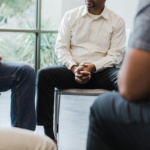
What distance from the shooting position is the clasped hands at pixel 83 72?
2305 millimetres

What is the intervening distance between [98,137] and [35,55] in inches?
145

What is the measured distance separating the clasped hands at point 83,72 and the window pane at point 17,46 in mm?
2247

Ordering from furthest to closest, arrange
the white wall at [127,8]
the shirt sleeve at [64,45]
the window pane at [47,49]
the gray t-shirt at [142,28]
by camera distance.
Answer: the window pane at [47,49]
the white wall at [127,8]
the shirt sleeve at [64,45]
the gray t-shirt at [142,28]

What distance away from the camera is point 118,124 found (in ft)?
3.43

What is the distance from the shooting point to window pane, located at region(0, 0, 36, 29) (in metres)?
4.35

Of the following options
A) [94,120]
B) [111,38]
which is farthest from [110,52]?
[94,120]

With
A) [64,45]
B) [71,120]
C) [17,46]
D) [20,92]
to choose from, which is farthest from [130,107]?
[17,46]

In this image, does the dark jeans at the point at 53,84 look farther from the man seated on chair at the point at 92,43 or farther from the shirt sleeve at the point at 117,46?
the shirt sleeve at the point at 117,46

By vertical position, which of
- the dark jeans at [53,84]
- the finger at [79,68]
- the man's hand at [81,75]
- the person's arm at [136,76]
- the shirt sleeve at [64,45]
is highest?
the person's arm at [136,76]

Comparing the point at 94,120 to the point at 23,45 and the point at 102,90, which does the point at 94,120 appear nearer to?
the point at 102,90

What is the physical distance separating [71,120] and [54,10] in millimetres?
2176

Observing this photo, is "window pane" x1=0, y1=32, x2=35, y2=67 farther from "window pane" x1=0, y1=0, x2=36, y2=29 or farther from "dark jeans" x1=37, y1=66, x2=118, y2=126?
"dark jeans" x1=37, y1=66, x2=118, y2=126

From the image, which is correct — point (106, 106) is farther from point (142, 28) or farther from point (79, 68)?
point (79, 68)

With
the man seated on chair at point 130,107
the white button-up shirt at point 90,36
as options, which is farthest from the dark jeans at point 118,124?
the white button-up shirt at point 90,36
